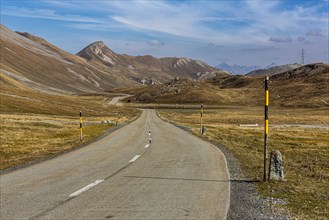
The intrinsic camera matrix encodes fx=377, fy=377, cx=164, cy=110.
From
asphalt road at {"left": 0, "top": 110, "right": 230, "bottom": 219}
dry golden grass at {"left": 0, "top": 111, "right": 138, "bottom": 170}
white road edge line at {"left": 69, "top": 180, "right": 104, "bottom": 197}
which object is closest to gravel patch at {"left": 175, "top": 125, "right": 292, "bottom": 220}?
asphalt road at {"left": 0, "top": 110, "right": 230, "bottom": 219}

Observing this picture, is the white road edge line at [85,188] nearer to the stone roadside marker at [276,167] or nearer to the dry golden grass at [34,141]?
the stone roadside marker at [276,167]

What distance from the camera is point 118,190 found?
11922 millimetres

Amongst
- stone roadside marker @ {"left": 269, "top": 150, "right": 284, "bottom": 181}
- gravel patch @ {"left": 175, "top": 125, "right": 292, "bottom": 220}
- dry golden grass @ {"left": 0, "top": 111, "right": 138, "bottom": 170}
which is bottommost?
dry golden grass @ {"left": 0, "top": 111, "right": 138, "bottom": 170}

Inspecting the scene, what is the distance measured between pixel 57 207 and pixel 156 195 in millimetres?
2918

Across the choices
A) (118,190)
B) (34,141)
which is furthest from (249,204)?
(34,141)

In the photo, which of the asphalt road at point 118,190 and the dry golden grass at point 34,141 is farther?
the dry golden grass at point 34,141

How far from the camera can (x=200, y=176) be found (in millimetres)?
14891

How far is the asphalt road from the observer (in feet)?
30.8

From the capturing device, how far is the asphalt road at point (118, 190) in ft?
30.8

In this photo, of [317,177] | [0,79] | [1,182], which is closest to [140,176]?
[1,182]

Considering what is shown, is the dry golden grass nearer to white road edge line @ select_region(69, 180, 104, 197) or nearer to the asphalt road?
the asphalt road

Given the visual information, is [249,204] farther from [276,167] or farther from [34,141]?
[34,141]

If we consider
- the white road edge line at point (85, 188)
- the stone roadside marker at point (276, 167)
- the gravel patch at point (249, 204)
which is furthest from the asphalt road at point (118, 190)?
the stone roadside marker at point (276, 167)

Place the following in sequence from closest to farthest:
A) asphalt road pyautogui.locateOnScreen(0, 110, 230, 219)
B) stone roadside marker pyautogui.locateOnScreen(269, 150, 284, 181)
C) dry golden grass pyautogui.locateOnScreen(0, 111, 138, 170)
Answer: asphalt road pyautogui.locateOnScreen(0, 110, 230, 219) < stone roadside marker pyautogui.locateOnScreen(269, 150, 284, 181) < dry golden grass pyautogui.locateOnScreen(0, 111, 138, 170)
